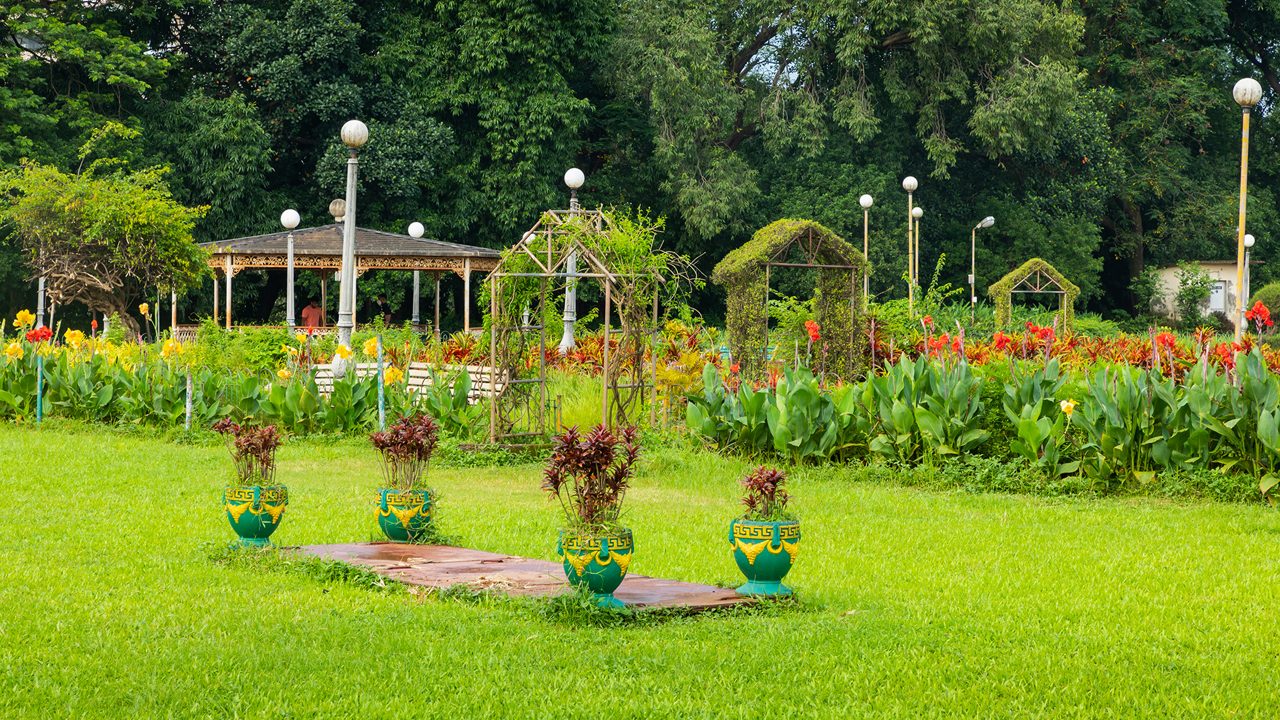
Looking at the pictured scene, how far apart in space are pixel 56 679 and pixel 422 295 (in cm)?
3150

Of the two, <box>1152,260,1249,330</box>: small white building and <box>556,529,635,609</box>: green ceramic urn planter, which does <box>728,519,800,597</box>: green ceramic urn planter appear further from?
<box>1152,260,1249,330</box>: small white building

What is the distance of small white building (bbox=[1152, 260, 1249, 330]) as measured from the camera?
4088 cm

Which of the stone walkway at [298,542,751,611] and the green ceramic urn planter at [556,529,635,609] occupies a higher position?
the green ceramic urn planter at [556,529,635,609]

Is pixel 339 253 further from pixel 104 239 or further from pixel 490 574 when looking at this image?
pixel 490 574

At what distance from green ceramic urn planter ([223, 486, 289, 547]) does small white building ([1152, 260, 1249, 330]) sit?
3691 centimetres

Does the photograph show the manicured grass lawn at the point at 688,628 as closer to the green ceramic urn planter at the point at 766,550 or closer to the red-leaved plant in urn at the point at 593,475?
the green ceramic urn planter at the point at 766,550

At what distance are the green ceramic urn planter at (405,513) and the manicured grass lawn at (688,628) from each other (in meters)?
0.46

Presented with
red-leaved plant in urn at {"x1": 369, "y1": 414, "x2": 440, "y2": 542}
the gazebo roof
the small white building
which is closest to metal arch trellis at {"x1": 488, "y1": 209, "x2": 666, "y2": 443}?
red-leaved plant in urn at {"x1": 369, "y1": 414, "x2": 440, "y2": 542}

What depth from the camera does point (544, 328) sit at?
1399cm

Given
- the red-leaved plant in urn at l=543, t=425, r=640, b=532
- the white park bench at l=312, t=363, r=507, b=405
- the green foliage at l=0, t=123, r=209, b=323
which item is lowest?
the red-leaved plant in urn at l=543, t=425, r=640, b=532

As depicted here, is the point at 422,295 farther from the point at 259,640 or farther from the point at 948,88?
the point at 259,640

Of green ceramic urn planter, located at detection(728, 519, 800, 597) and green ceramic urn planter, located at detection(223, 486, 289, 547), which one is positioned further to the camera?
green ceramic urn planter, located at detection(223, 486, 289, 547)

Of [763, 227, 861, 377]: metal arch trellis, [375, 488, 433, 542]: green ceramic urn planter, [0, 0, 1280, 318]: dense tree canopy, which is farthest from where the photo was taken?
[0, 0, 1280, 318]: dense tree canopy

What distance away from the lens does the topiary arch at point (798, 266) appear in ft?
58.6
